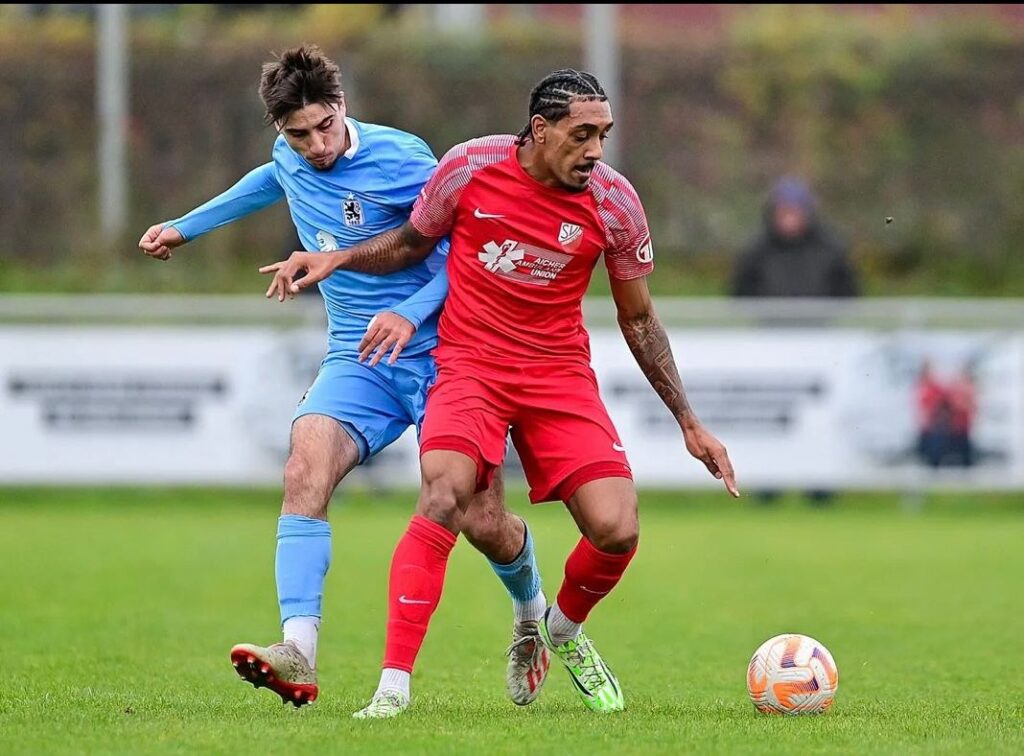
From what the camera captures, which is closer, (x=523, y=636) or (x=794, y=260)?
(x=523, y=636)

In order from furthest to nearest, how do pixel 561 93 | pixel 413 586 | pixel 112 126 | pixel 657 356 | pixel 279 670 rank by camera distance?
pixel 112 126 < pixel 657 356 < pixel 561 93 < pixel 413 586 < pixel 279 670

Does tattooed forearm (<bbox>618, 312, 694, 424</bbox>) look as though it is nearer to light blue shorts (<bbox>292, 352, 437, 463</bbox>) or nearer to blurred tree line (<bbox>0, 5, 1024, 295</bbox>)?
light blue shorts (<bbox>292, 352, 437, 463</bbox>)

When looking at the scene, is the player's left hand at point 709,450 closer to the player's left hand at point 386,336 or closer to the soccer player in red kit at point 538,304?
the soccer player in red kit at point 538,304

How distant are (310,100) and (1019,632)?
15.3ft

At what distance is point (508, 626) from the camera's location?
9.34 metres

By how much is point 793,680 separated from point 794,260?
35.8ft

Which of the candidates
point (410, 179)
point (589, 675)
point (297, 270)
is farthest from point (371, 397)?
point (589, 675)

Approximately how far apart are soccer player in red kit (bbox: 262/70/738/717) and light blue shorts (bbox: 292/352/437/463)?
0.31 metres

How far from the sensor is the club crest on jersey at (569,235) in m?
6.54

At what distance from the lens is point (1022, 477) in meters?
16.0

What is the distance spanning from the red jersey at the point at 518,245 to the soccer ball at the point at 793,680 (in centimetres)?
130

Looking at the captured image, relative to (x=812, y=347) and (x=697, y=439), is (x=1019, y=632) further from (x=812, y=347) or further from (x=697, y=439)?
(x=812, y=347)

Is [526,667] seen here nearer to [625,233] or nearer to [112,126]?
[625,233]

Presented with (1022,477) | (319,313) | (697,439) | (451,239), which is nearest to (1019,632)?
(697,439)
